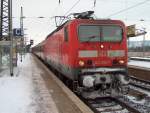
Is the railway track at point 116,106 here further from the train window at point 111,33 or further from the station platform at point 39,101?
the train window at point 111,33

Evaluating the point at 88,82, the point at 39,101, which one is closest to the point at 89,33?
the point at 88,82

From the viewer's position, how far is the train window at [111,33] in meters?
13.9

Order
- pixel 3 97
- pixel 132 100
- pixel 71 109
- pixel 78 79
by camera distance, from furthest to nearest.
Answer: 1. pixel 132 100
2. pixel 78 79
3. pixel 3 97
4. pixel 71 109

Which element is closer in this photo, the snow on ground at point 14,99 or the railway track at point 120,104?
the snow on ground at point 14,99

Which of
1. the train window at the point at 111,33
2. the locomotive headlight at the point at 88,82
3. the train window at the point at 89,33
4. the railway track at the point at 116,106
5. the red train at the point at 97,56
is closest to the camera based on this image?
the railway track at the point at 116,106

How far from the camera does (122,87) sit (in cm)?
1365

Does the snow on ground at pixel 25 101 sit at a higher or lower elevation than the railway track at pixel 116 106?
higher

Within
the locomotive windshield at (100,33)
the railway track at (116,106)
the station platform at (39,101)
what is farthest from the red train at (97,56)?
the station platform at (39,101)

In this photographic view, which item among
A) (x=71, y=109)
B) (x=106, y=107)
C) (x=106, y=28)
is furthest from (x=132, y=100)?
(x=71, y=109)

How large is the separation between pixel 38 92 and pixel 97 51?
2.58 meters

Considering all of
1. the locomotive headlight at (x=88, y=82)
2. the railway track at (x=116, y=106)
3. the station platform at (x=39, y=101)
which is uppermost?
the locomotive headlight at (x=88, y=82)

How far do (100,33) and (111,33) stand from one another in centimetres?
42

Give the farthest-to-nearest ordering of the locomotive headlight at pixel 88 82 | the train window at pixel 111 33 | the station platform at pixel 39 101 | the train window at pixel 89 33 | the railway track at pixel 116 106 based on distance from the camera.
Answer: the train window at pixel 111 33 → the train window at pixel 89 33 → the locomotive headlight at pixel 88 82 → the railway track at pixel 116 106 → the station platform at pixel 39 101

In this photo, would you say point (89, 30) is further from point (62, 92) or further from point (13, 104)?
point (13, 104)
